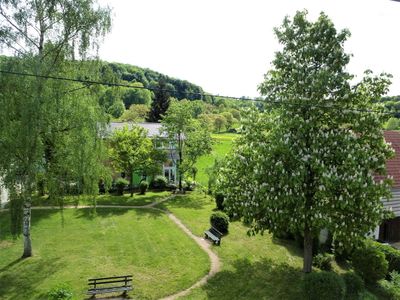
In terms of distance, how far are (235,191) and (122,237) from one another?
9.21 meters

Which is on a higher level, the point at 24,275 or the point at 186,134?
the point at 186,134

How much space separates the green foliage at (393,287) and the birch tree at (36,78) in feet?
52.9

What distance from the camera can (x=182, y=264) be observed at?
17203mm

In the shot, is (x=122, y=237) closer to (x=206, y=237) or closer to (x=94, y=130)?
(x=206, y=237)

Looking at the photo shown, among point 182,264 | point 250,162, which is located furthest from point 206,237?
point 250,162

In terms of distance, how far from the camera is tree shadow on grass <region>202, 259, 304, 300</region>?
14375 millimetres

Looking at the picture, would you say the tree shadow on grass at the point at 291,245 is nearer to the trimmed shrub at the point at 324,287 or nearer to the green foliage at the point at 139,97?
the trimmed shrub at the point at 324,287

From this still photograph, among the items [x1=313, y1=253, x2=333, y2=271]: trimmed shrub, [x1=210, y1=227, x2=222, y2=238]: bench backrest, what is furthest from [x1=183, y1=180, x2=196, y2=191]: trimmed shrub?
[x1=313, y1=253, x2=333, y2=271]: trimmed shrub

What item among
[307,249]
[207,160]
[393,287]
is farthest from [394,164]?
[207,160]

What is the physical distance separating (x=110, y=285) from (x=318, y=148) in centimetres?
1045

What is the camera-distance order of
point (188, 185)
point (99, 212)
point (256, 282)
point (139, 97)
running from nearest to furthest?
point (256, 282)
point (99, 212)
point (188, 185)
point (139, 97)

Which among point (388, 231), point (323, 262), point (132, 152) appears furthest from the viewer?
point (132, 152)

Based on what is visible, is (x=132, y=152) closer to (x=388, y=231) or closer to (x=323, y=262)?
(x=323, y=262)

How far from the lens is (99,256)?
18.0 meters
